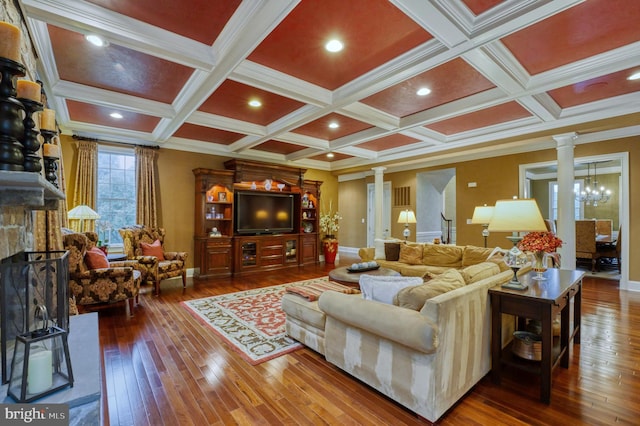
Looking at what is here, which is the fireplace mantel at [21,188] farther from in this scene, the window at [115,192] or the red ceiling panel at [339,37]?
the window at [115,192]

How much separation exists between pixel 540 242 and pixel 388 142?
4.08 meters

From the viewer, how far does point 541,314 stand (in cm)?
211

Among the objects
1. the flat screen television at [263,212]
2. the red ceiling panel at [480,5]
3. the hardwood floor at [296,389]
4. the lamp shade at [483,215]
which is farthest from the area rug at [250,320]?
the red ceiling panel at [480,5]

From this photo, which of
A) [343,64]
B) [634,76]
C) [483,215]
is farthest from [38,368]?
[634,76]

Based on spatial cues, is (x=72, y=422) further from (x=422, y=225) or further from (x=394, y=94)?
(x=422, y=225)

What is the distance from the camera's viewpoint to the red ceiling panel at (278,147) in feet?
20.9

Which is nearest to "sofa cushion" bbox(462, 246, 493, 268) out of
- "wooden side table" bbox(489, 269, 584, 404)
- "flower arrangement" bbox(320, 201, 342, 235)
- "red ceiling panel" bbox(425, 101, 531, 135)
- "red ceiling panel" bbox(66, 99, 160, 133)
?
"wooden side table" bbox(489, 269, 584, 404)

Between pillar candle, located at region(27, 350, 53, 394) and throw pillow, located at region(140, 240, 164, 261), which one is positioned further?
throw pillow, located at region(140, 240, 164, 261)

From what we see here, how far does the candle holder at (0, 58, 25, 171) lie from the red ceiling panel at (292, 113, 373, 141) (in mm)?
3723

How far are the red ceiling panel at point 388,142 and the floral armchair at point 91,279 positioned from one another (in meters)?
4.85

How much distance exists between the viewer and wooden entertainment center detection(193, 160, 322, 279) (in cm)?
619

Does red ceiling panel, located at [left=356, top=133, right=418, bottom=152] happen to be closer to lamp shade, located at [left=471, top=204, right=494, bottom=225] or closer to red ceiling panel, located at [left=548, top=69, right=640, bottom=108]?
lamp shade, located at [left=471, top=204, right=494, bottom=225]

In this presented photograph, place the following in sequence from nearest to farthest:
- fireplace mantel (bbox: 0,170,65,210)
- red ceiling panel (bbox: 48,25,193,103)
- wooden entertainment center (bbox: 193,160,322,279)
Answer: fireplace mantel (bbox: 0,170,65,210) → red ceiling panel (bbox: 48,25,193,103) → wooden entertainment center (bbox: 193,160,322,279)

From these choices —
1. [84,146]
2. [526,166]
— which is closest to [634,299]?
[526,166]
